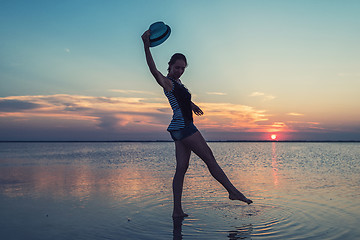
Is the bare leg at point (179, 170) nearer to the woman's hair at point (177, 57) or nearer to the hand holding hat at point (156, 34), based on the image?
the woman's hair at point (177, 57)

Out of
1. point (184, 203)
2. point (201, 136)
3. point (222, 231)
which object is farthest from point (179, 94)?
point (184, 203)

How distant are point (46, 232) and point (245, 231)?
2301mm

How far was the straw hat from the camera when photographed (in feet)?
12.3

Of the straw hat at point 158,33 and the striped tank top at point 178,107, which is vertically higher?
the straw hat at point 158,33

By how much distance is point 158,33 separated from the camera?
3773 mm

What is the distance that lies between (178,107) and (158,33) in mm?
928

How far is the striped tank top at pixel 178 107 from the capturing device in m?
3.95

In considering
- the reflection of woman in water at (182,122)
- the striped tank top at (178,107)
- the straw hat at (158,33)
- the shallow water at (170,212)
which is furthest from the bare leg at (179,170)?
the straw hat at (158,33)

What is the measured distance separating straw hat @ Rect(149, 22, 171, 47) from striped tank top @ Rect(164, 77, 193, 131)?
0.52 m

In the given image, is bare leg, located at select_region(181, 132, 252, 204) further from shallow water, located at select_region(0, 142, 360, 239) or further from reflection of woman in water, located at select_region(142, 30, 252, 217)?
shallow water, located at select_region(0, 142, 360, 239)

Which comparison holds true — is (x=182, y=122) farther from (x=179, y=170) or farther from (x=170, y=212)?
(x=170, y=212)

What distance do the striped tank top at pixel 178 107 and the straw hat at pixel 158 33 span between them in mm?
524

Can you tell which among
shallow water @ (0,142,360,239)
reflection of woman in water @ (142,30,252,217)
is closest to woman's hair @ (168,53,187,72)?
reflection of woman in water @ (142,30,252,217)

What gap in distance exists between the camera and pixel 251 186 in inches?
292
